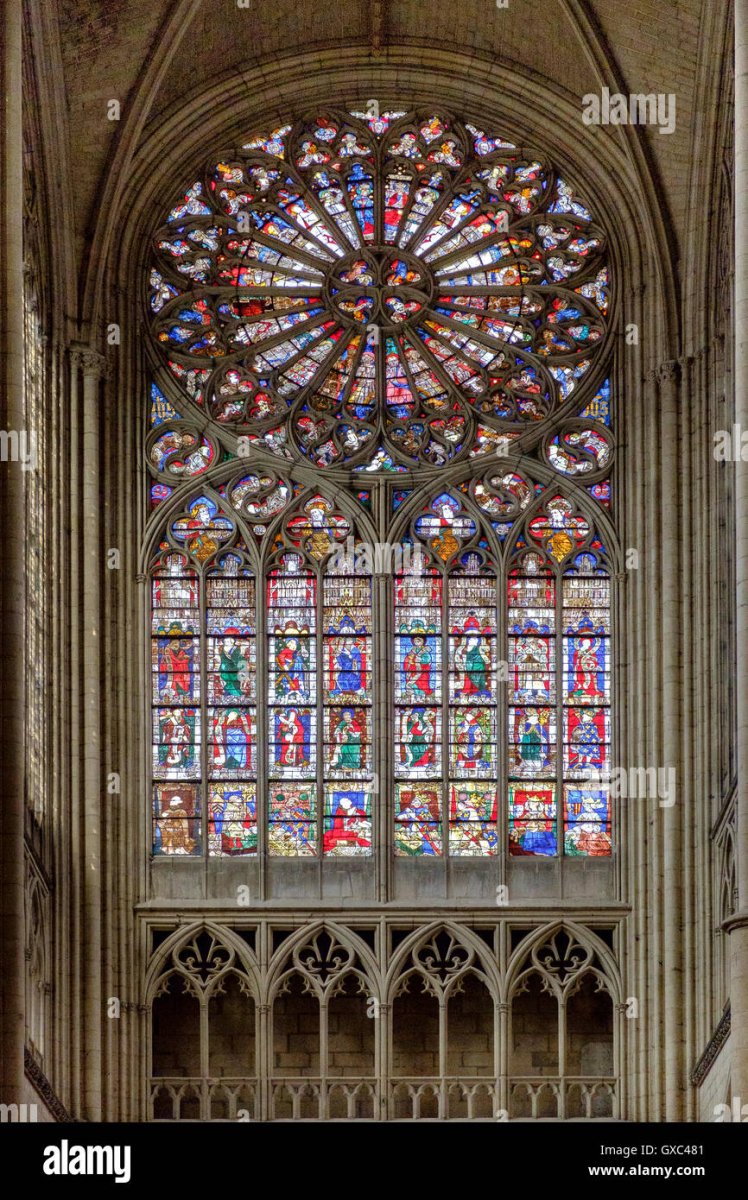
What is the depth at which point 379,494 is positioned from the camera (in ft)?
120

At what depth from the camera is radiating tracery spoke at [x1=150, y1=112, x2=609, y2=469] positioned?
37.0 metres

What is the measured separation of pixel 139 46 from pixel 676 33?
5443 millimetres

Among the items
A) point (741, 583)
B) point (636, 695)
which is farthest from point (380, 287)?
point (741, 583)

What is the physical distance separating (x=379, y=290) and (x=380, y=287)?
1.3 inches

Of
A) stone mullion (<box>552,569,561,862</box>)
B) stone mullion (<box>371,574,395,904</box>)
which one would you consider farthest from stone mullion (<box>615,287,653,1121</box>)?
stone mullion (<box>371,574,395,904</box>)

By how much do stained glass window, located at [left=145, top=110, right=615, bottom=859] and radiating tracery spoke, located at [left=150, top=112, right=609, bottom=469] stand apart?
30 millimetres

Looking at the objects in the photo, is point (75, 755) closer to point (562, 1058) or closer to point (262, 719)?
point (262, 719)

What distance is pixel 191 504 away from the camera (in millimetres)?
36688

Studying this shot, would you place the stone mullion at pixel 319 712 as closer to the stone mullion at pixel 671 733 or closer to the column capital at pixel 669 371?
the stone mullion at pixel 671 733

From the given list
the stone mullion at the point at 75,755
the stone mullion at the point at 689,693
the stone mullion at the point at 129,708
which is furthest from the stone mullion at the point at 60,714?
the stone mullion at the point at 689,693
